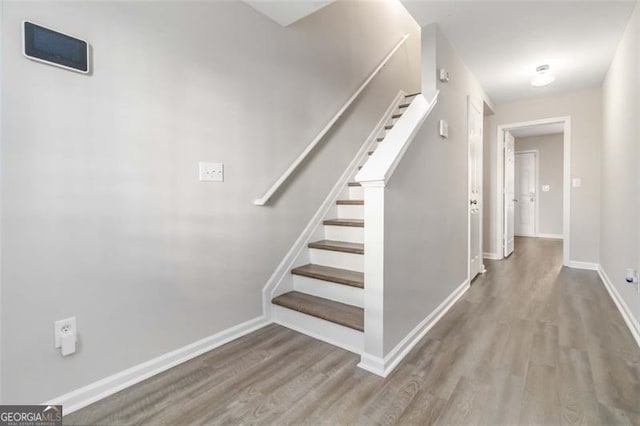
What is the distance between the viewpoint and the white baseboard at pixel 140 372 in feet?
4.48

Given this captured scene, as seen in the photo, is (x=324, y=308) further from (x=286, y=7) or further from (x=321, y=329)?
(x=286, y=7)

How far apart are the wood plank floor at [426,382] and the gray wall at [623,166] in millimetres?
561

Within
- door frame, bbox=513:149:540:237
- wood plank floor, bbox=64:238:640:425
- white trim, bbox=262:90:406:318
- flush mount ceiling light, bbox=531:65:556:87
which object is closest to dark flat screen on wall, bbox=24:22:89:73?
wood plank floor, bbox=64:238:640:425

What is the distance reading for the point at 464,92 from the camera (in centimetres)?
306

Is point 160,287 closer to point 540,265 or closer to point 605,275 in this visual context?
point 605,275

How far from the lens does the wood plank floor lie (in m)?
1.32

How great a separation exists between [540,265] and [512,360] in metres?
3.05

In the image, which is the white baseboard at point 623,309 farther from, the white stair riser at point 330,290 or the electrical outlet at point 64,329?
the electrical outlet at point 64,329

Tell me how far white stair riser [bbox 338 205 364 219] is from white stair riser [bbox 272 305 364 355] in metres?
1.05

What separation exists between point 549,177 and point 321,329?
7.16m

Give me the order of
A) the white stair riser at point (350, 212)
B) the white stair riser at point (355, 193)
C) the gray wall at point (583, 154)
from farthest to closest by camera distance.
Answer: the gray wall at point (583, 154) → the white stair riser at point (355, 193) → the white stair riser at point (350, 212)

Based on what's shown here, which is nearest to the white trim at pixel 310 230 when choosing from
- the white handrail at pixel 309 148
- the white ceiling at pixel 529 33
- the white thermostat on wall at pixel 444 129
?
the white handrail at pixel 309 148

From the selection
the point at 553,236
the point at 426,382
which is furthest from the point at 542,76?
the point at 553,236

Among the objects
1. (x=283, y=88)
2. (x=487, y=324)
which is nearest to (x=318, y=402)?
(x=487, y=324)
